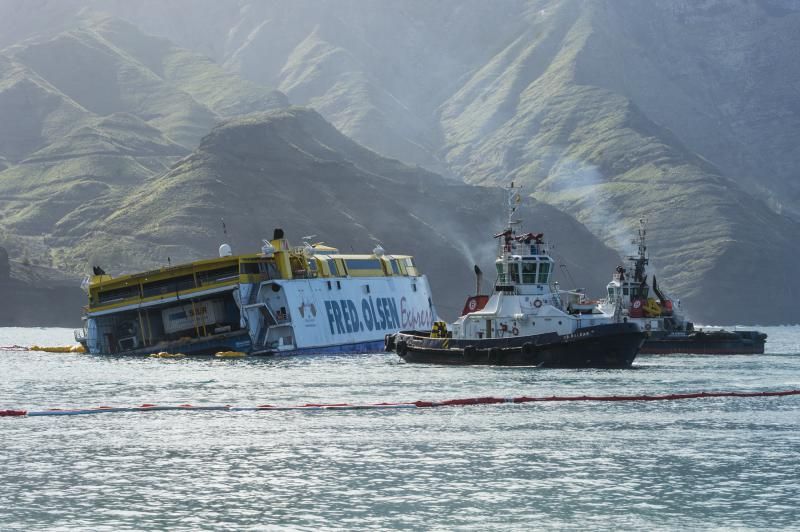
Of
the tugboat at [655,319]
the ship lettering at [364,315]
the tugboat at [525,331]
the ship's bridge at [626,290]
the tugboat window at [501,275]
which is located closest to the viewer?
the tugboat at [525,331]

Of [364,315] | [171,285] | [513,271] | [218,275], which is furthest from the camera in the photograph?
[364,315]

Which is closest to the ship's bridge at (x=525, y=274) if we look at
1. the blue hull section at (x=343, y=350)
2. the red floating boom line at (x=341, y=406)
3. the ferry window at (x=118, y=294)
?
the blue hull section at (x=343, y=350)

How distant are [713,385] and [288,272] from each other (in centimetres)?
3802

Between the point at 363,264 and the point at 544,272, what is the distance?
3047cm

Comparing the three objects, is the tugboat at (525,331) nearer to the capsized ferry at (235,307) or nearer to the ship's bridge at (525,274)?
the ship's bridge at (525,274)

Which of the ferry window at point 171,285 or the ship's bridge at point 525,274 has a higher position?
the ferry window at point 171,285

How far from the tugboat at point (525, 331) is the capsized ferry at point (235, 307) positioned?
12743 mm

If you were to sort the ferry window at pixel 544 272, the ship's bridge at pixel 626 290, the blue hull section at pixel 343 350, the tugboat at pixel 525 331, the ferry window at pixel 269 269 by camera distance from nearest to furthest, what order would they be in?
the tugboat at pixel 525 331, the ferry window at pixel 544 272, the ferry window at pixel 269 269, the blue hull section at pixel 343 350, the ship's bridge at pixel 626 290

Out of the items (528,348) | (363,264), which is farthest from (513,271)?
(363,264)

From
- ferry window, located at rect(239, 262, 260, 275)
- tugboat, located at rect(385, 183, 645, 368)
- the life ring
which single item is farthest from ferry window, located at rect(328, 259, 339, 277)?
the life ring

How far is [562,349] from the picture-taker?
7469cm

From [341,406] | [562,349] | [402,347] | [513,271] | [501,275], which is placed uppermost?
[513,271]

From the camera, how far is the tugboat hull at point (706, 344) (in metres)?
106

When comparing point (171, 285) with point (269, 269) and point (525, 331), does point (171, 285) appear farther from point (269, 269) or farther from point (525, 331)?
point (525, 331)
